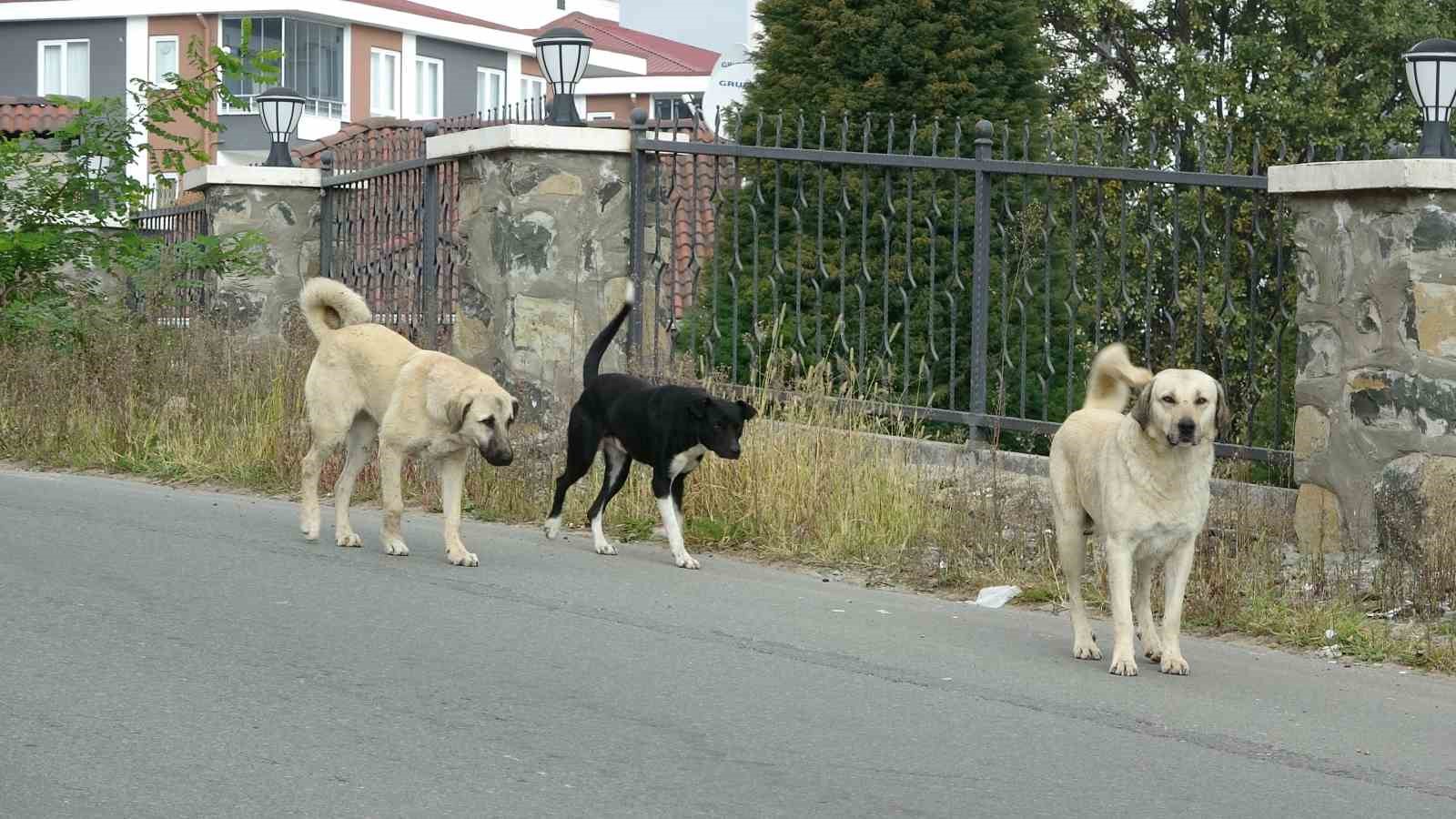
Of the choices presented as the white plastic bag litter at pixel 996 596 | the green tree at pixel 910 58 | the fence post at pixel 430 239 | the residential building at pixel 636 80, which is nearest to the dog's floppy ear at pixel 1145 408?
the white plastic bag litter at pixel 996 596

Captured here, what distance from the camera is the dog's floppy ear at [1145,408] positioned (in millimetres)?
7086

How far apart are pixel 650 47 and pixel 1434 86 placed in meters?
53.8

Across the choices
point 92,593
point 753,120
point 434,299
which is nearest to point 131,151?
point 434,299

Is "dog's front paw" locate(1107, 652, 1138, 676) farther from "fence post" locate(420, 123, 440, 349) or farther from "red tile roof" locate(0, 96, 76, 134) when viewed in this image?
"red tile roof" locate(0, 96, 76, 134)

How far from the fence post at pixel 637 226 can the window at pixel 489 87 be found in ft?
146

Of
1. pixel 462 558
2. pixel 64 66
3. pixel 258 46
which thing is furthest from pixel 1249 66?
pixel 64 66

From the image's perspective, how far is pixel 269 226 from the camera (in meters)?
17.9

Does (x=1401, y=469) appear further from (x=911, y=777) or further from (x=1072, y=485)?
(x=911, y=777)

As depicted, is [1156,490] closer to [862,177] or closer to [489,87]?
[862,177]

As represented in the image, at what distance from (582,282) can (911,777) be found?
7.93 meters

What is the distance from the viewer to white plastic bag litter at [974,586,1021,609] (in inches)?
351

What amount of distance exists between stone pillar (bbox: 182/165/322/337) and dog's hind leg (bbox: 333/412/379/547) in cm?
759

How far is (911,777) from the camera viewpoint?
5633mm

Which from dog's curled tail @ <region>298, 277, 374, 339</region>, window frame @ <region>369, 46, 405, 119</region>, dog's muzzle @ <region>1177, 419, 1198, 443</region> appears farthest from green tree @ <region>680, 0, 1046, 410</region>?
window frame @ <region>369, 46, 405, 119</region>
